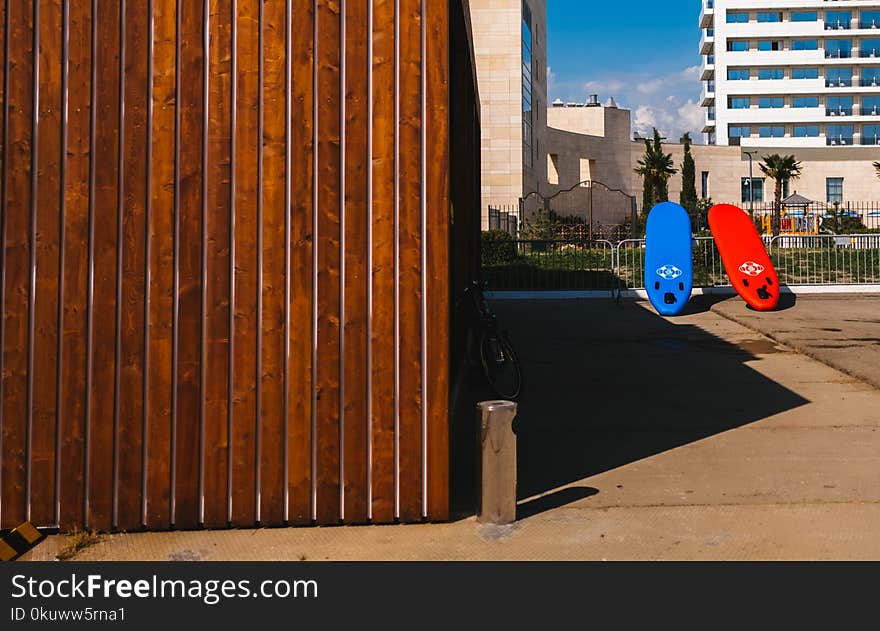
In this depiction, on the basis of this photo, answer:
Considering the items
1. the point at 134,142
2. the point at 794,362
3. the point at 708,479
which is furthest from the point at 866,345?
the point at 134,142

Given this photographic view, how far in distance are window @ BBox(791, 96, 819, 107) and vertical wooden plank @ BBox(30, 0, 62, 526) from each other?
Answer: 8988 centimetres

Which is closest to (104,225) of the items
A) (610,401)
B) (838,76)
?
(610,401)

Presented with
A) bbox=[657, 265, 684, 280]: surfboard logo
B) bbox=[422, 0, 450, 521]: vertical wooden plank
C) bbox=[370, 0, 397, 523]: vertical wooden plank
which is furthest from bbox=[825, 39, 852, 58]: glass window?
bbox=[370, 0, 397, 523]: vertical wooden plank

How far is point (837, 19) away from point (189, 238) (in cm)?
9244

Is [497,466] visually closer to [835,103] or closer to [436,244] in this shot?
[436,244]

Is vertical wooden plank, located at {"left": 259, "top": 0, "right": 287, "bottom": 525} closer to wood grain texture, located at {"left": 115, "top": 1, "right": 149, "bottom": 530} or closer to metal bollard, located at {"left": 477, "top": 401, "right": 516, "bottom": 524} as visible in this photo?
wood grain texture, located at {"left": 115, "top": 1, "right": 149, "bottom": 530}

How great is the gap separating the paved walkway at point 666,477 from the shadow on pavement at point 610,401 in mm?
26

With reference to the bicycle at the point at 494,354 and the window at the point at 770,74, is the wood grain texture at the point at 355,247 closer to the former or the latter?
the bicycle at the point at 494,354

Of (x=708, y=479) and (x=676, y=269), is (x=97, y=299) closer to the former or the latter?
(x=708, y=479)

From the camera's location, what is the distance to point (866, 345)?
39.7 feet

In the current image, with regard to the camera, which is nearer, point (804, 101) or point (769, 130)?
point (804, 101)

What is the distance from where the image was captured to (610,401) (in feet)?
28.8

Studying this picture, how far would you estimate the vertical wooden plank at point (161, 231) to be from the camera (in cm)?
481
